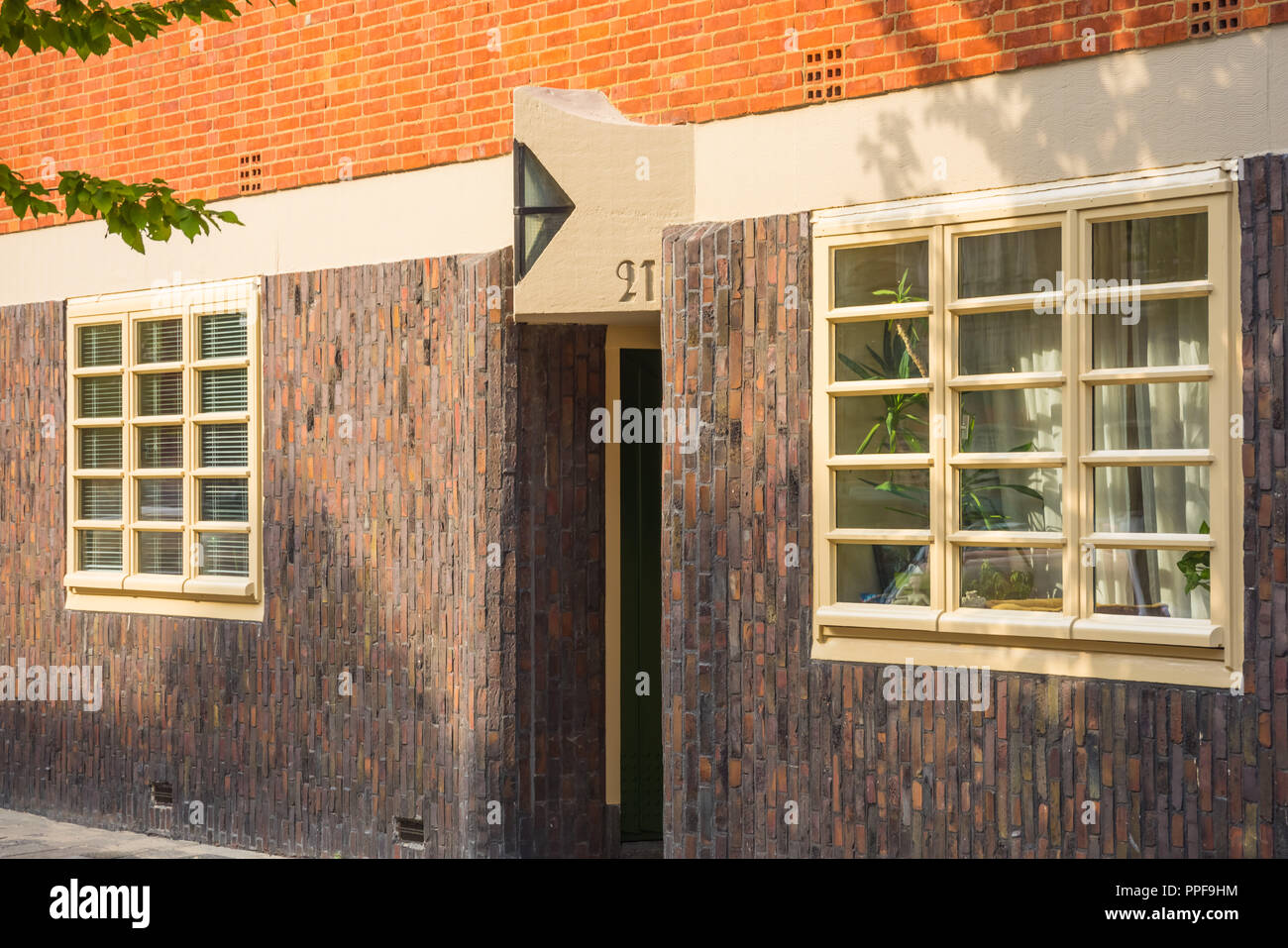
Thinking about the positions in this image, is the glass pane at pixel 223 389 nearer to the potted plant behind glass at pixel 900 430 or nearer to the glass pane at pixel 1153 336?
the potted plant behind glass at pixel 900 430

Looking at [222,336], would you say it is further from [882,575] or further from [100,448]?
[882,575]

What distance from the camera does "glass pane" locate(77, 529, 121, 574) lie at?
1099 centimetres

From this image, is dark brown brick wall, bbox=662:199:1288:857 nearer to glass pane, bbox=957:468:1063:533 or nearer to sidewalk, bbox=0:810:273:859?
glass pane, bbox=957:468:1063:533

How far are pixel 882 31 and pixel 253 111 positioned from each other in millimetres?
4409

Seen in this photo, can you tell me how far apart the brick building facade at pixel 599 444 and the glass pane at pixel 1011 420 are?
0.12 meters

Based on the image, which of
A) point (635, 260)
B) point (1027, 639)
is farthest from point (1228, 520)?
point (635, 260)

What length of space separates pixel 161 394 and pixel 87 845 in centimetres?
294

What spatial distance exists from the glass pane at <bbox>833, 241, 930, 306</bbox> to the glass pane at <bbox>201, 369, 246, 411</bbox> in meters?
4.24

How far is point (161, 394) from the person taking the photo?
35.0ft

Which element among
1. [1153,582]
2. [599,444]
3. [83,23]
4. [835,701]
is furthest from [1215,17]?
[83,23]

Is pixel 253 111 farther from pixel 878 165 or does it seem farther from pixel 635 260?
pixel 878 165

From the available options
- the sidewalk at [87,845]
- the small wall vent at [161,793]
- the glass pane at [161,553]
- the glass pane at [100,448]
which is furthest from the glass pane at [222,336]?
the sidewalk at [87,845]

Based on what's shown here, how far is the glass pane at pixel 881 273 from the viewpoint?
7586 mm

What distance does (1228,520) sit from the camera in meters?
6.57
